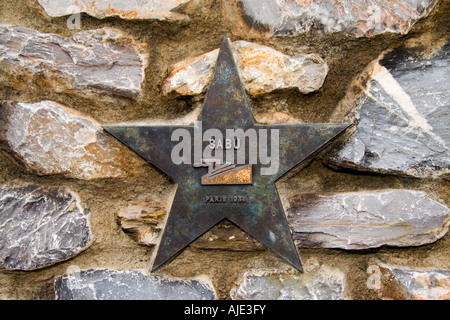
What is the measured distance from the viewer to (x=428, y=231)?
857 millimetres

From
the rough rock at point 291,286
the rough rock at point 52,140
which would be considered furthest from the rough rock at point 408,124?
the rough rock at point 52,140

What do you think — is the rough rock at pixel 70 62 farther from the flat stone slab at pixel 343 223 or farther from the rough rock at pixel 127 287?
the rough rock at pixel 127 287

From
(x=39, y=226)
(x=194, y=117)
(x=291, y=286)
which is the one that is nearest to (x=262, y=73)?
(x=194, y=117)

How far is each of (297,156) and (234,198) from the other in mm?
154

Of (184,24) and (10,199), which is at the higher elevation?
(184,24)

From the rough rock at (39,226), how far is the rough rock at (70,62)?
8.9 inches

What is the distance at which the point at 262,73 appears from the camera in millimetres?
868

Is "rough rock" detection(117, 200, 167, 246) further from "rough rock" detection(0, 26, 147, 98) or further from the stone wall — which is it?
"rough rock" detection(0, 26, 147, 98)

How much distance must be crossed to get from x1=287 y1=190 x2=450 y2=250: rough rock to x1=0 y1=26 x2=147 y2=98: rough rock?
0.45 m

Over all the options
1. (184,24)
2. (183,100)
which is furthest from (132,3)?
(183,100)

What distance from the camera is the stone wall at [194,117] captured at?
86cm

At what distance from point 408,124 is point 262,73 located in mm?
314

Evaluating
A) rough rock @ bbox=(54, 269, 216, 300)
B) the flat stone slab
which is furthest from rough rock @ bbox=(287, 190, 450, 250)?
rough rock @ bbox=(54, 269, 216, 300)
